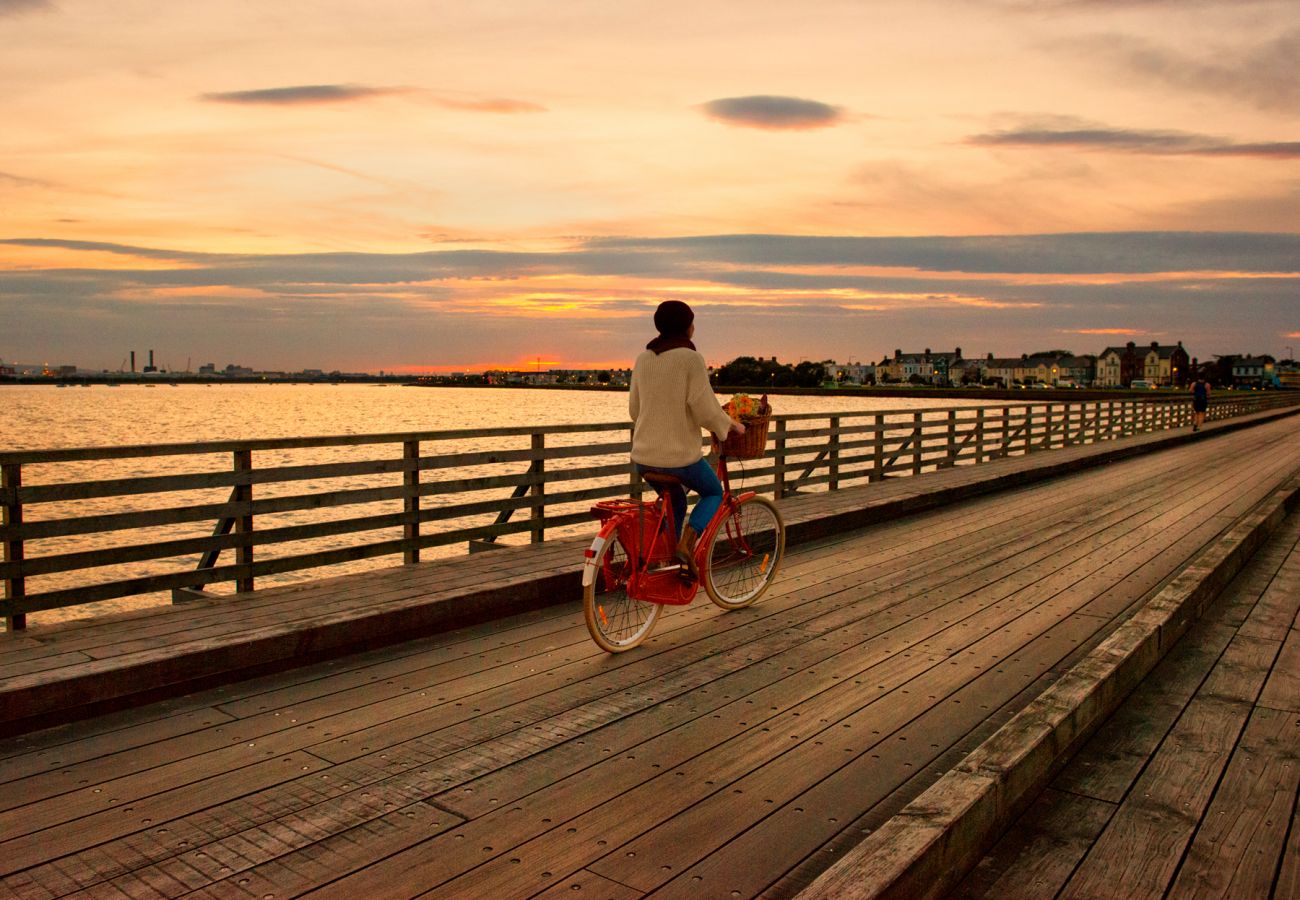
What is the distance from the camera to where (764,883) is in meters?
3.12

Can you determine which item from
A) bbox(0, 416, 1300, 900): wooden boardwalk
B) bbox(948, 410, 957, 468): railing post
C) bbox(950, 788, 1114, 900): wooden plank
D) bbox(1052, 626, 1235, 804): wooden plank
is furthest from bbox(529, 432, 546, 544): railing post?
bbox(948, 410, 957, 468): railing post

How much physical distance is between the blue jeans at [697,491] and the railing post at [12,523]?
3430 mm

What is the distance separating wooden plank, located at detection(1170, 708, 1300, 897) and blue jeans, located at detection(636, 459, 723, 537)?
2.89m

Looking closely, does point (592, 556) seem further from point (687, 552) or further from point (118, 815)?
point (118, 815)

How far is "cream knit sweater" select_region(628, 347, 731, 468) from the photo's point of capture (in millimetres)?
5602

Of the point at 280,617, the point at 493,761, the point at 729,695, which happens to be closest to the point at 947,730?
the point at 729,695

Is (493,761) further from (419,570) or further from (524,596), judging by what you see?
(419,570)

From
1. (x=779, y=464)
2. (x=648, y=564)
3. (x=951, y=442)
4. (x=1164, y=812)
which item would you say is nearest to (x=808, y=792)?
(x=1164, y=812)

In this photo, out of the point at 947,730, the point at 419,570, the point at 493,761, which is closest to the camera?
the point at 493,761

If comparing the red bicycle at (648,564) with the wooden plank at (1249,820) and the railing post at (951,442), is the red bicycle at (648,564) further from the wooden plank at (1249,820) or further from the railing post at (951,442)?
the railing post at (951,442)

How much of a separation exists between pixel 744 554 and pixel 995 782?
11.3ft

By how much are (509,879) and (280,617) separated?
299 centimetres

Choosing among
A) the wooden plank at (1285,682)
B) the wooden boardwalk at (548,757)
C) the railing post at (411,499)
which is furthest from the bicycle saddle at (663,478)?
the wooden plank at (1285,682)

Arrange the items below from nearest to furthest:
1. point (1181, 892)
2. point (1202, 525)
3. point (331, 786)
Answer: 1. point (1181, 892)
2. point (331, 786)
3. point (1202, 525)
